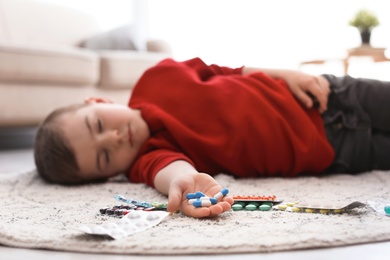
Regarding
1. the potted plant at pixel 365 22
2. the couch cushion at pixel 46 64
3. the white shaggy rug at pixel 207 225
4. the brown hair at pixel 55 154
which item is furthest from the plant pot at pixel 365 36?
the brown hair at pixel 55 154

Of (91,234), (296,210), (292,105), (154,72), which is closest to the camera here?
(91,234)

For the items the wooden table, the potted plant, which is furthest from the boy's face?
the potted plant

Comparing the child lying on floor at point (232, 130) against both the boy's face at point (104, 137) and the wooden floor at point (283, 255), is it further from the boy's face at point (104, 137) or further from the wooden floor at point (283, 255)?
the wooden floor at point (283, 255)

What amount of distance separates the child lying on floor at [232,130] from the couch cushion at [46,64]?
100cm

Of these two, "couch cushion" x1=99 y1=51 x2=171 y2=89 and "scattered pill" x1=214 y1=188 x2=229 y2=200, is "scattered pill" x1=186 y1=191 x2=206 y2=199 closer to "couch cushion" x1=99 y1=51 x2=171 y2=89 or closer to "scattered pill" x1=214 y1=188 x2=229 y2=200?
"scattered pill" x1=214 y1=188 x2=229 y2=200

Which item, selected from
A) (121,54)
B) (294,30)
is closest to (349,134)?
(121,54)

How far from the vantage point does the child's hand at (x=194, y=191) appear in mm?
761

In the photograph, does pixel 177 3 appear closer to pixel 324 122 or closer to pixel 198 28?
pixel 198 28

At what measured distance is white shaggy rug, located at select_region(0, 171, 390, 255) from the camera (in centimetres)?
63

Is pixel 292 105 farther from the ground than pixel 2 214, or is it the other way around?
pixel 292 105

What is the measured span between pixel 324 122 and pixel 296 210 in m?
0.49

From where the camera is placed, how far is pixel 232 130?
119 centimetres

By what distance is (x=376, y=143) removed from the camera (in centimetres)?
126

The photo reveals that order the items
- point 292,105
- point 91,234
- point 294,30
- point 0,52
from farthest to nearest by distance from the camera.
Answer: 1. point 294,30
2. point 0,52
3. point 292,105
4. point 91,234
